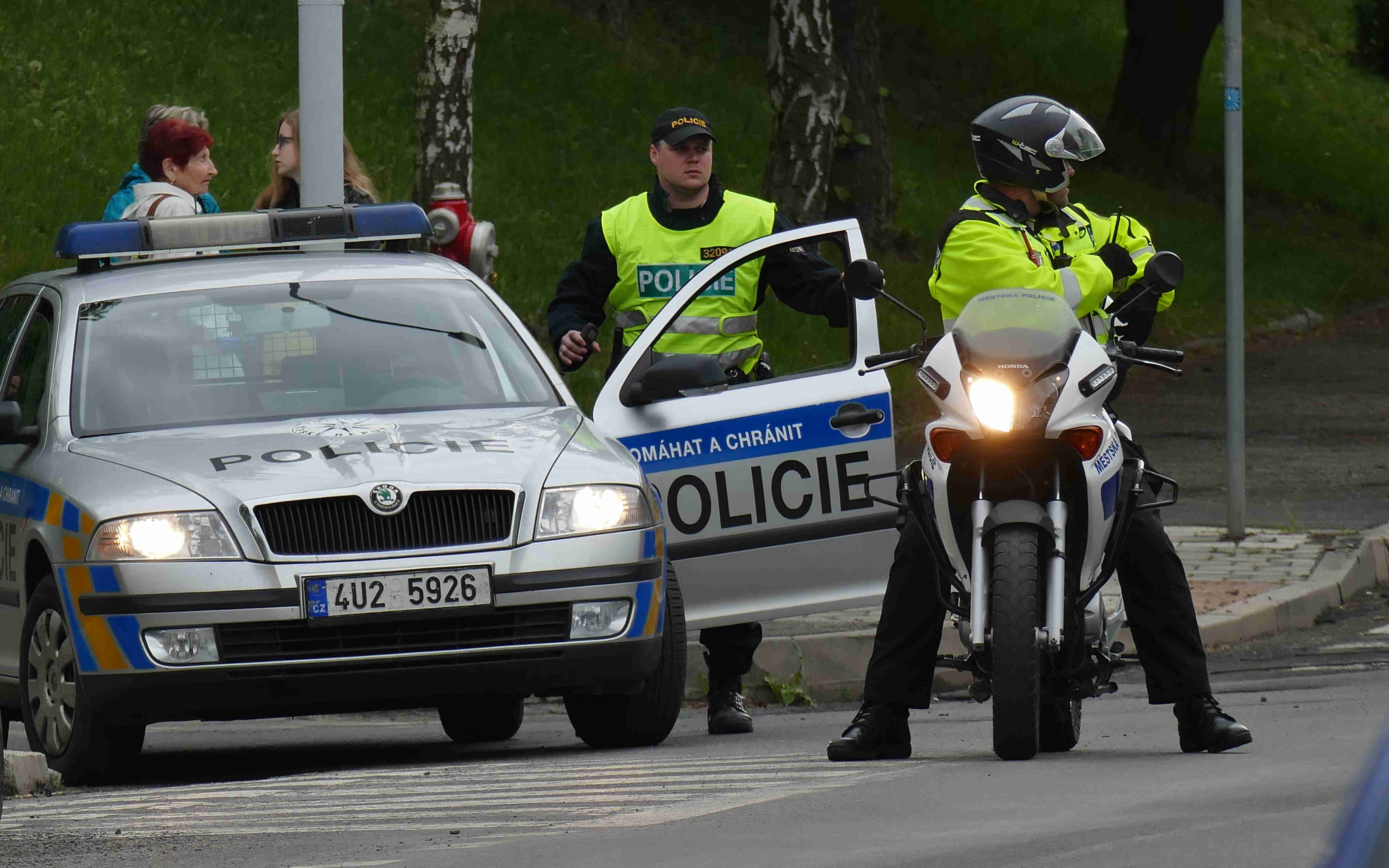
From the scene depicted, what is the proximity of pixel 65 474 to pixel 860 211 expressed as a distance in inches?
650

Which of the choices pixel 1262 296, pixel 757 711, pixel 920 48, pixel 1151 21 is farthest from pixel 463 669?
pixel 920 48

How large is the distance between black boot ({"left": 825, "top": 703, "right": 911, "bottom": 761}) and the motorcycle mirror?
1349 millimetres

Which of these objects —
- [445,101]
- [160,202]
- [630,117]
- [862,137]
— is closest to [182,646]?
[160,202]

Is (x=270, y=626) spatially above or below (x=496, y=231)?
below

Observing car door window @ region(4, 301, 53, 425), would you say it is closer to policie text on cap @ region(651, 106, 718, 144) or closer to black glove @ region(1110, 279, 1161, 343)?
policie text on cap @ region(651, 106, 718, 144)

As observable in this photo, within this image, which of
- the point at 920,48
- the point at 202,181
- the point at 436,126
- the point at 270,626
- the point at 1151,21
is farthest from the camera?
the point at 920,48

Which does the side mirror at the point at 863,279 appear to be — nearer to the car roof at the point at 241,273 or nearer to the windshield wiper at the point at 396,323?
the windshield wiper at the point at 396,323

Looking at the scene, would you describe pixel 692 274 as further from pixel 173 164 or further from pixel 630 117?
pixel 630 117

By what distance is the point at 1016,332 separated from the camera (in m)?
6.32

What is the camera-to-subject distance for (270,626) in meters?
6.93

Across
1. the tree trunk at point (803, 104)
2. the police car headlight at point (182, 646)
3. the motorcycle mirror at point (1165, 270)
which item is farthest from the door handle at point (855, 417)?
the tree trunk at point (803, 104)

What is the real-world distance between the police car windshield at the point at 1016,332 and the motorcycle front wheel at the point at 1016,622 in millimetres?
424

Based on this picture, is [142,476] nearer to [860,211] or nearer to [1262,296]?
[860,211]

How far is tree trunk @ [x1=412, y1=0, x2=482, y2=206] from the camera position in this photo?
56.5ft
